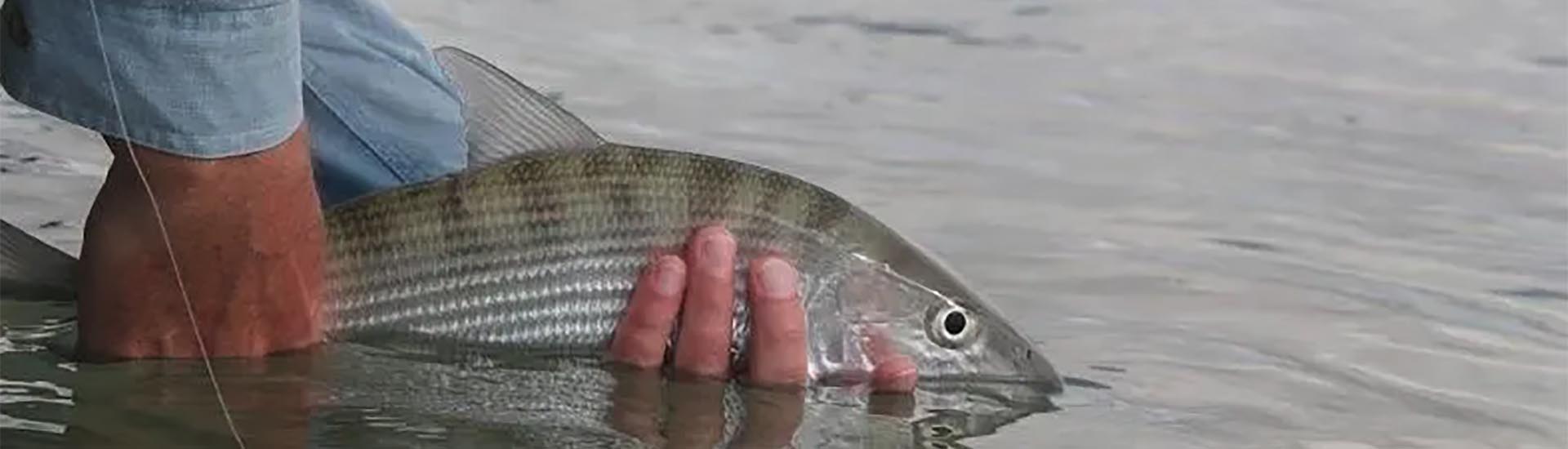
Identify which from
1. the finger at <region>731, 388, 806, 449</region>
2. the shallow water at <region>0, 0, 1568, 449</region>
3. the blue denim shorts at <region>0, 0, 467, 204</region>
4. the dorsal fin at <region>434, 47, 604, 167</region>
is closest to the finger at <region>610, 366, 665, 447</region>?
the finger at <region>731, 388, 806, 449</region>

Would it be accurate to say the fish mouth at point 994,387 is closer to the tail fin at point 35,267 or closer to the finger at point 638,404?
the finger at point 638,404

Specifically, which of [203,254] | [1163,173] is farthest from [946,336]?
[1163,173]

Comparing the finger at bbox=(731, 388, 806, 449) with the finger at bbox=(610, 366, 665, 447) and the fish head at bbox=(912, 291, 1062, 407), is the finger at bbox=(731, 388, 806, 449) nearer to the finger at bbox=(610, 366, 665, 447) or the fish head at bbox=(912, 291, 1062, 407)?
the finger at bbox=(610, 366, 665, 447)

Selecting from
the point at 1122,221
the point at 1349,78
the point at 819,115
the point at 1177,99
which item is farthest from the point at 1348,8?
the point at 1122,221

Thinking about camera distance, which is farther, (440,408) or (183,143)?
(440,408)

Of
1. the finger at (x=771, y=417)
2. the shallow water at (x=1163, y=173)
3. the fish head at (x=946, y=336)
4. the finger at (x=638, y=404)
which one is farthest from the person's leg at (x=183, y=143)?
the fish head at (x=946, y=336)

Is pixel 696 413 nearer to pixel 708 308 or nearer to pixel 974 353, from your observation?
pixel 708 308
